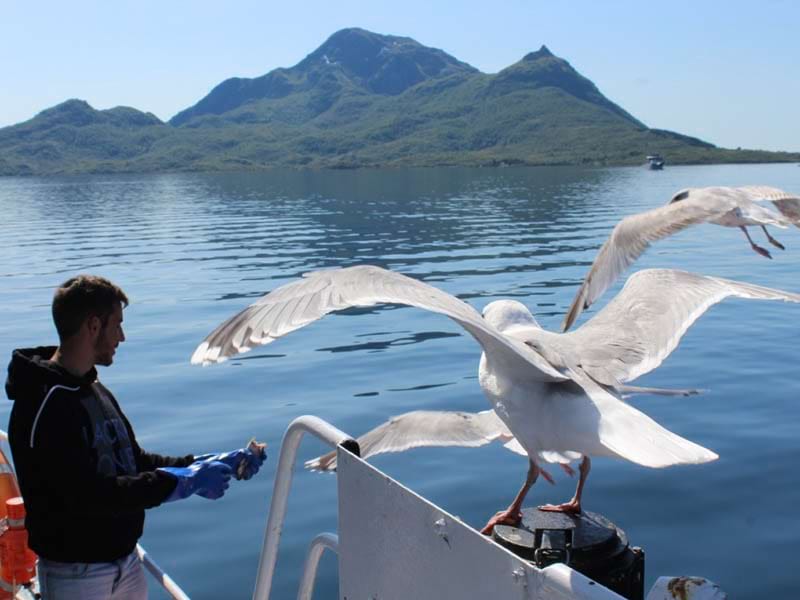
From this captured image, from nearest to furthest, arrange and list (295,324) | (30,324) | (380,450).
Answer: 1. (295,324)
2. (380,450)
3. (30,324)

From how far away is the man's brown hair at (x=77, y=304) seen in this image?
11.8 ft

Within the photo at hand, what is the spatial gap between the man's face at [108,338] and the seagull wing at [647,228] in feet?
12.6

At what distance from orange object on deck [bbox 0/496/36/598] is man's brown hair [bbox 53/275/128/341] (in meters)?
1.34

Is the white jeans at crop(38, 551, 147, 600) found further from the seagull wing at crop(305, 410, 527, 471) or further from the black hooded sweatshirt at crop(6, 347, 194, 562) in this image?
the seagull wing at crop(305, 410, 527, 471)

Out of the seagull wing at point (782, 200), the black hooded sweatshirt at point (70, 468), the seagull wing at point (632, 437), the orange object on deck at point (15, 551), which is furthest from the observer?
the seagull wing at point (782, 200)

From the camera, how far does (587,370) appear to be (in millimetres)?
4148

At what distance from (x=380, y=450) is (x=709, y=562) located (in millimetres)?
3606

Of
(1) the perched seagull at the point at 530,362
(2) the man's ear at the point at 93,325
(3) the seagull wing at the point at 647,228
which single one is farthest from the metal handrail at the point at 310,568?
(3) the seagull wing at the point at 647,228

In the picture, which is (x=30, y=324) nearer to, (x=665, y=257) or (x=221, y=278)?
(x=221, y=278)

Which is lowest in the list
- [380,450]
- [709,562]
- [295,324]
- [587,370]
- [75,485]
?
[709,562]

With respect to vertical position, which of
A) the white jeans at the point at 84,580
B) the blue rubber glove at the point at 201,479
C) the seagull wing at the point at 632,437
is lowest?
the white jeans at the point at 84,580

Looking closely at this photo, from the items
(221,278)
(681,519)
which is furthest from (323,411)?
(221,278)

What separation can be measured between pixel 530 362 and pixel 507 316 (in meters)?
0.93

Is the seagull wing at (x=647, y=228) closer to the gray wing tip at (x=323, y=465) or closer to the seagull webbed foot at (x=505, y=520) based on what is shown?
the gray wing tip at (x=323, y=465)
